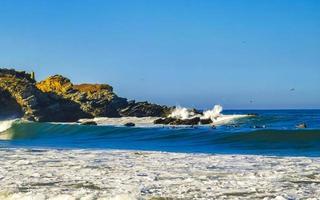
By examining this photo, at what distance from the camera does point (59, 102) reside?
87.1m

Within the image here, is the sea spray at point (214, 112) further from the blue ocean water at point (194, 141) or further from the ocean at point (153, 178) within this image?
the ocean at point (153, 178)

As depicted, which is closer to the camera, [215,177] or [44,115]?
[215,177]

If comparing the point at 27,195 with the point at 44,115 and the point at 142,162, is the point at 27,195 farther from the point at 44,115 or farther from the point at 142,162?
the point at 44,115

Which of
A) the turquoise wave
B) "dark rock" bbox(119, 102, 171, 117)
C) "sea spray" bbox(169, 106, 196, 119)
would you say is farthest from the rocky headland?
the turquoise wave

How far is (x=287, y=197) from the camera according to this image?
30.8 ft

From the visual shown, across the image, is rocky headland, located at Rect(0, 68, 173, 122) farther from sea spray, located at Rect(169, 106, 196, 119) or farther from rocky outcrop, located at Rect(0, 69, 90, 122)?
sea spray, located at Rect(169, 106, 196, 119)

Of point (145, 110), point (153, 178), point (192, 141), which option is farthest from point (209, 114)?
point (153, 178)

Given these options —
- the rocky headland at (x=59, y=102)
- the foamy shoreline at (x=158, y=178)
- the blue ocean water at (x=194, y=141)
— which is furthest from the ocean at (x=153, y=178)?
the rocky headland at (x=59, y=102)

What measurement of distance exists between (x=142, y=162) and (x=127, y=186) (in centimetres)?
483

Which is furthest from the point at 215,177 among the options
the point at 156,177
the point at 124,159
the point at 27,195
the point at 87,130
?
the point at 87,130

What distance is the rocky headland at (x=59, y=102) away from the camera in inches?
3145

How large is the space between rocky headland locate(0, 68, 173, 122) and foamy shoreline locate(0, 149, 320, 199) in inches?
2510

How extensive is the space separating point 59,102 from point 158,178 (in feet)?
251

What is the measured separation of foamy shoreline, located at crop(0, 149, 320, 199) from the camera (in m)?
9.91
